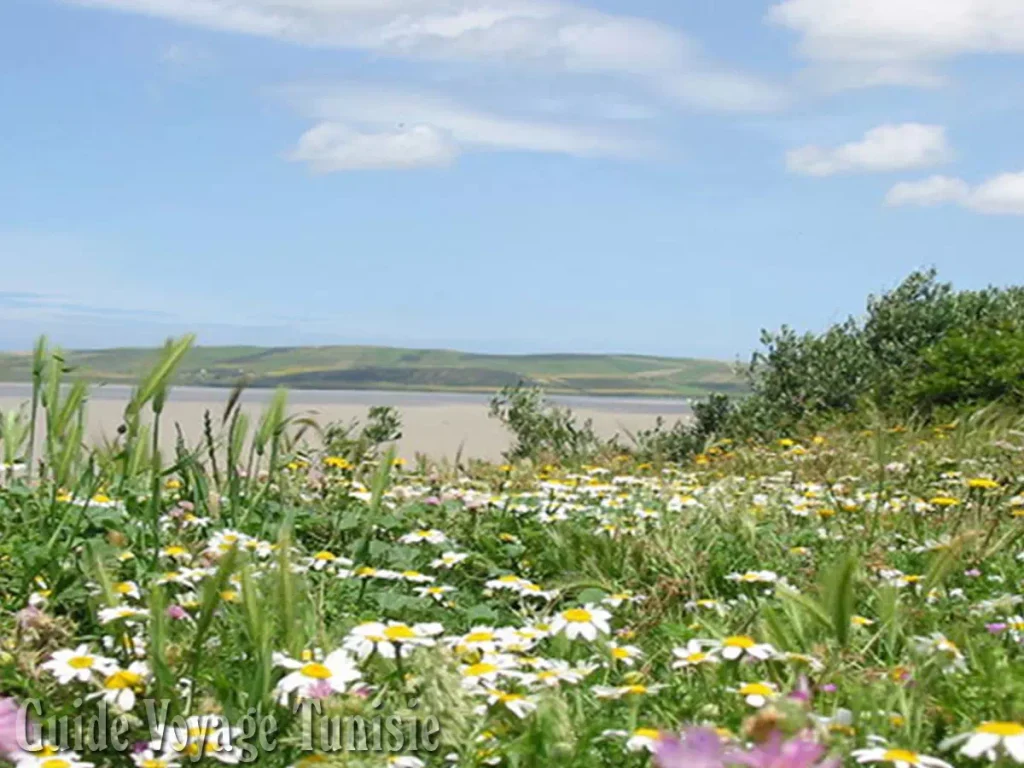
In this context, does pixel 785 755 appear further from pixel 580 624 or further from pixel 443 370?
pixel 443 370

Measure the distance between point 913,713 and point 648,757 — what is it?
1.66 feet

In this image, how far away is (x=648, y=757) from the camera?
2.14 metres

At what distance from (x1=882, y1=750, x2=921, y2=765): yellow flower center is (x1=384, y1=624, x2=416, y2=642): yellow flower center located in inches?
35.1

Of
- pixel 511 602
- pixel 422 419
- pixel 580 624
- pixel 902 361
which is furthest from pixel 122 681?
pixel 422 419

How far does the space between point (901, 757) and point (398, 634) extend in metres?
0.93

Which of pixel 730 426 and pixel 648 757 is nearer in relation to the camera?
pixel 648 757

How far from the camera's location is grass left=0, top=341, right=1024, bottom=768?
7.37 feet

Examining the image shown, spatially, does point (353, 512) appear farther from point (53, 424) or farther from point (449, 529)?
point (53, 424)

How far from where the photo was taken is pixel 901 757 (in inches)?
72.8

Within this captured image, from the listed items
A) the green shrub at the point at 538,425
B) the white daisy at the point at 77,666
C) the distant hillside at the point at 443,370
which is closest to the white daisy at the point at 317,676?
the white daisy at the point at 77,666

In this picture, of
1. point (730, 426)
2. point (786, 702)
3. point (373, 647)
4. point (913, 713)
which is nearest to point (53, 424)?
point (373, 647)

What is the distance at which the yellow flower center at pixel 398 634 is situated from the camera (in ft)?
7.83

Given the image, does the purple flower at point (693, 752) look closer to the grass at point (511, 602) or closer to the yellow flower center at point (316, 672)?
the grass at point (511, 602)

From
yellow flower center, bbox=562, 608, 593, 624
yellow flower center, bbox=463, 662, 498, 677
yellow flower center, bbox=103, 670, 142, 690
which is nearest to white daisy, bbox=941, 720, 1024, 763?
yellow flower center, bbox=463, 662, 498, 677
